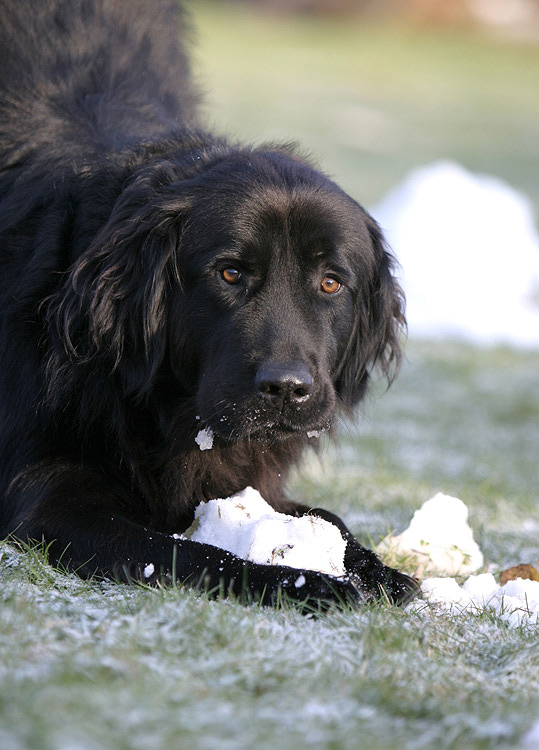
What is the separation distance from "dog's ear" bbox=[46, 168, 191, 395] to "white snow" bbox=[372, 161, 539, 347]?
9.79 m

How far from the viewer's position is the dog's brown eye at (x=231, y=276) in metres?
3.60

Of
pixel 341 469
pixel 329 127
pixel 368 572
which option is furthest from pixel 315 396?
pixel 329 127

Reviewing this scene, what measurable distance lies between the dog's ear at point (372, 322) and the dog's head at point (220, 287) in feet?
0.74

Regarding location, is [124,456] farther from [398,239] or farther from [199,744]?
[398,239]

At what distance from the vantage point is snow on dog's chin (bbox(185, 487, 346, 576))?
3277 mm

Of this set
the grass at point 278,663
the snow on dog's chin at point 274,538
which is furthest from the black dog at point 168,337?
the grass at point 278,663

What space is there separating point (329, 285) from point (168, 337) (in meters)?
0.67

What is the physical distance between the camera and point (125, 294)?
371 centimetres

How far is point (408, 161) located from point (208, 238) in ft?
82.0

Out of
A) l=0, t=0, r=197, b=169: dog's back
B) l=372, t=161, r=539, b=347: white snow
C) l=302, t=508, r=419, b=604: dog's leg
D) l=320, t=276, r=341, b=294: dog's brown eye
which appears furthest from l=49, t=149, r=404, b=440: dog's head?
l=372, t=161, r=539, b=347: white snow

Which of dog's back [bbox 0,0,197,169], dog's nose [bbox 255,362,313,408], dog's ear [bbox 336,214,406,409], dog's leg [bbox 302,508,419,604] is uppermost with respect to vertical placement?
dog's back [bbox 0,0,197,169]

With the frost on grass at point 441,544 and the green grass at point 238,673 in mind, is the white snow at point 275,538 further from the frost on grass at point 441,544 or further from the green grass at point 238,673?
the frost on grass at point 441,544

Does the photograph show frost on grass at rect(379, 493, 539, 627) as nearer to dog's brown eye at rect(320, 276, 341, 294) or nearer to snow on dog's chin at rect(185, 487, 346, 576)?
snow on dog's chin at rect(185, 487, 346, 576)

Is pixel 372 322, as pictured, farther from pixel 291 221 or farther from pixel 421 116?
pixel 421 116
